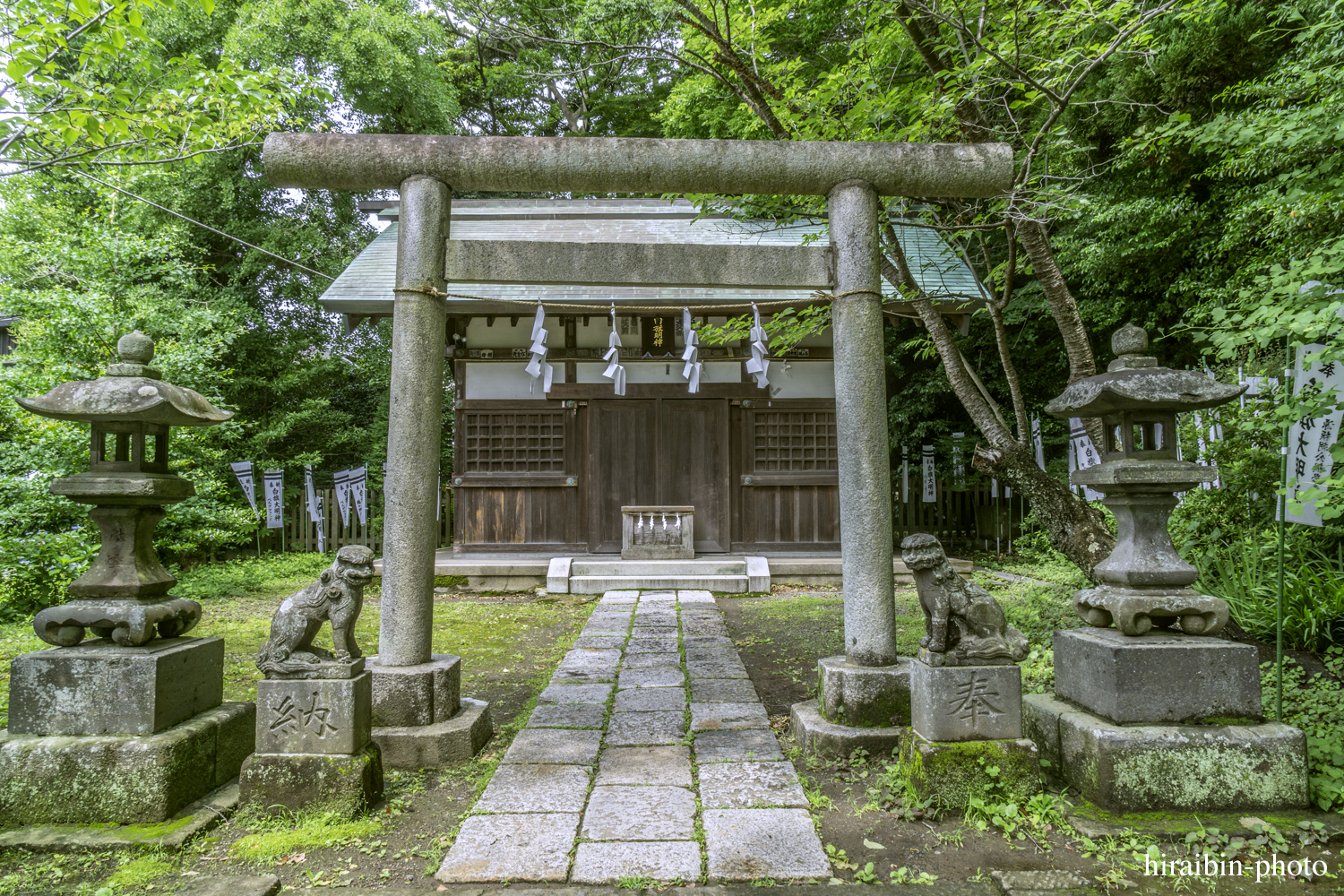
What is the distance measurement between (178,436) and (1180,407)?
406 inches

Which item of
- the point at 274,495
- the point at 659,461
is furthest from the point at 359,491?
the point at 659,461

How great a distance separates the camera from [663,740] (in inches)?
142

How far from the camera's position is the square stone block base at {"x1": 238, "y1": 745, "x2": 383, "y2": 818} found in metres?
2.81

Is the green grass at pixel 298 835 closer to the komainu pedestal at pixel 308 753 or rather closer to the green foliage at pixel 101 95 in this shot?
the komainu pedestal at pixel 308 753

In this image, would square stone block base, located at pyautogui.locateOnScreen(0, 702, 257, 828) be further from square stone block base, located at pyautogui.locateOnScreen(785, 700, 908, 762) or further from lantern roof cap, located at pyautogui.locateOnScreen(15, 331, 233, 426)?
square stone block base, located at pyautogui.locateOnScreen(785, 700, 908, 762)

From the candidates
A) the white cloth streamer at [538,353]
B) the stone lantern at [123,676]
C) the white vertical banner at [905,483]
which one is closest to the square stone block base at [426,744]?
the stone lantern at [123,676]

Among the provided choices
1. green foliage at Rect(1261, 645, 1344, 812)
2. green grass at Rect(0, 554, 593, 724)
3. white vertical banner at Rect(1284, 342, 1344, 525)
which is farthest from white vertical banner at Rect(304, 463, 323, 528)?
white vertical banner at Rect(1284, 342, 1344, 525)

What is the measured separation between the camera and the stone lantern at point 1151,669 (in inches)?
106

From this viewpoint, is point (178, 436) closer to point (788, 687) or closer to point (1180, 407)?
point (788, 687)

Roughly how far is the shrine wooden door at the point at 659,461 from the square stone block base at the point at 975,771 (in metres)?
6.85

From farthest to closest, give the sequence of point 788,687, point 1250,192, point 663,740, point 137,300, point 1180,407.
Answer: point 137,300, point 1250,192, point 788,687, point 663,740, point 1180,407

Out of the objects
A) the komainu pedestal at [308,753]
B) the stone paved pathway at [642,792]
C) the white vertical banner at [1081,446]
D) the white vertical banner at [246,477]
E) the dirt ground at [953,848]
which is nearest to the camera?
the dirt ground at [953,848]

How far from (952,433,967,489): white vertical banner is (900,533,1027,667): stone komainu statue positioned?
32.4 feet

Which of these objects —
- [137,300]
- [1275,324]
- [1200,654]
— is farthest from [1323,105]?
[137,300]
